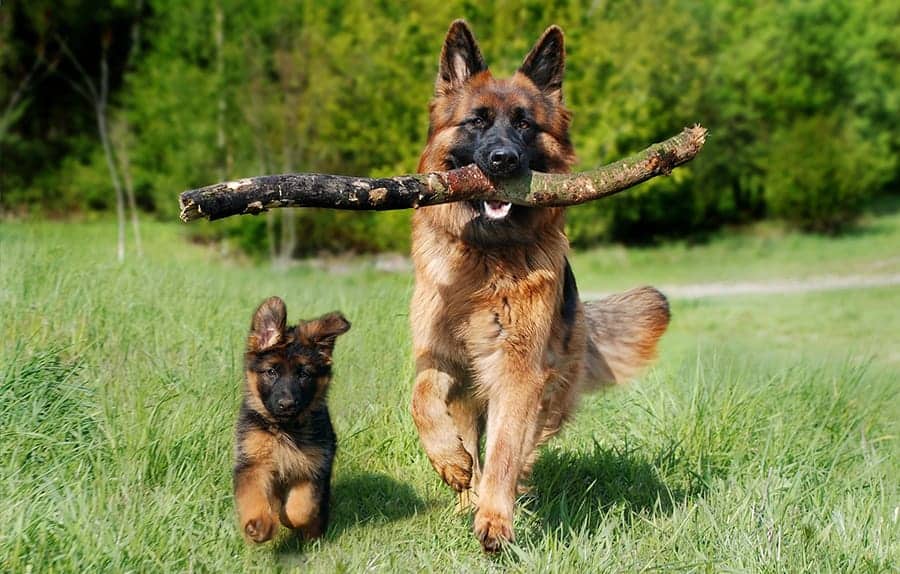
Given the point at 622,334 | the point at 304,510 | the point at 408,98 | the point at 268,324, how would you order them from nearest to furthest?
the point at 304,510, the point at 268,324, the point at 622,334, the point at 408,98

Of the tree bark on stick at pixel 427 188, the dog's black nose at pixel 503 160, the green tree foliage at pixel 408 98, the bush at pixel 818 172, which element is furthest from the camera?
the bush at pixel 818 172

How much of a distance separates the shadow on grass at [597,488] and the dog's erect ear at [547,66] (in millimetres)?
2336

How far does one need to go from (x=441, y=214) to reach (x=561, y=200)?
81cm

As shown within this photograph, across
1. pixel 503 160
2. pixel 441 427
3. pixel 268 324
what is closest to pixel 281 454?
pixel 268 324

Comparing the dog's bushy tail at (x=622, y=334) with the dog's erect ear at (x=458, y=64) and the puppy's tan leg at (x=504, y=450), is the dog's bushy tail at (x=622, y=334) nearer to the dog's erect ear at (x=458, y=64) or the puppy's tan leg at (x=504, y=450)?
the puppy's tan leg at (x=504, y=450)

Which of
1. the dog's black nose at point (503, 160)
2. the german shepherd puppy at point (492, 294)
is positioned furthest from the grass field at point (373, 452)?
the dog's black nose at point (503, 160)

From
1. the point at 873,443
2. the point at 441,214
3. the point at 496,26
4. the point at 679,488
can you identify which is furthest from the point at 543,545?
the point at 496,26

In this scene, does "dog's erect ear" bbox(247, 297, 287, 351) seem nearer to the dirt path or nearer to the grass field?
the grass field

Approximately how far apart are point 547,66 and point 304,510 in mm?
2961

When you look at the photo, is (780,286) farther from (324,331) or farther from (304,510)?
(304,510)

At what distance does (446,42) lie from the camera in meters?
6.37

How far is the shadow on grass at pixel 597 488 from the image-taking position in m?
6.14

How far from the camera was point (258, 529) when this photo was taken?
5.32 metres

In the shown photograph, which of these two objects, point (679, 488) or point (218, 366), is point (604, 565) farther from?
point (218, 366)
